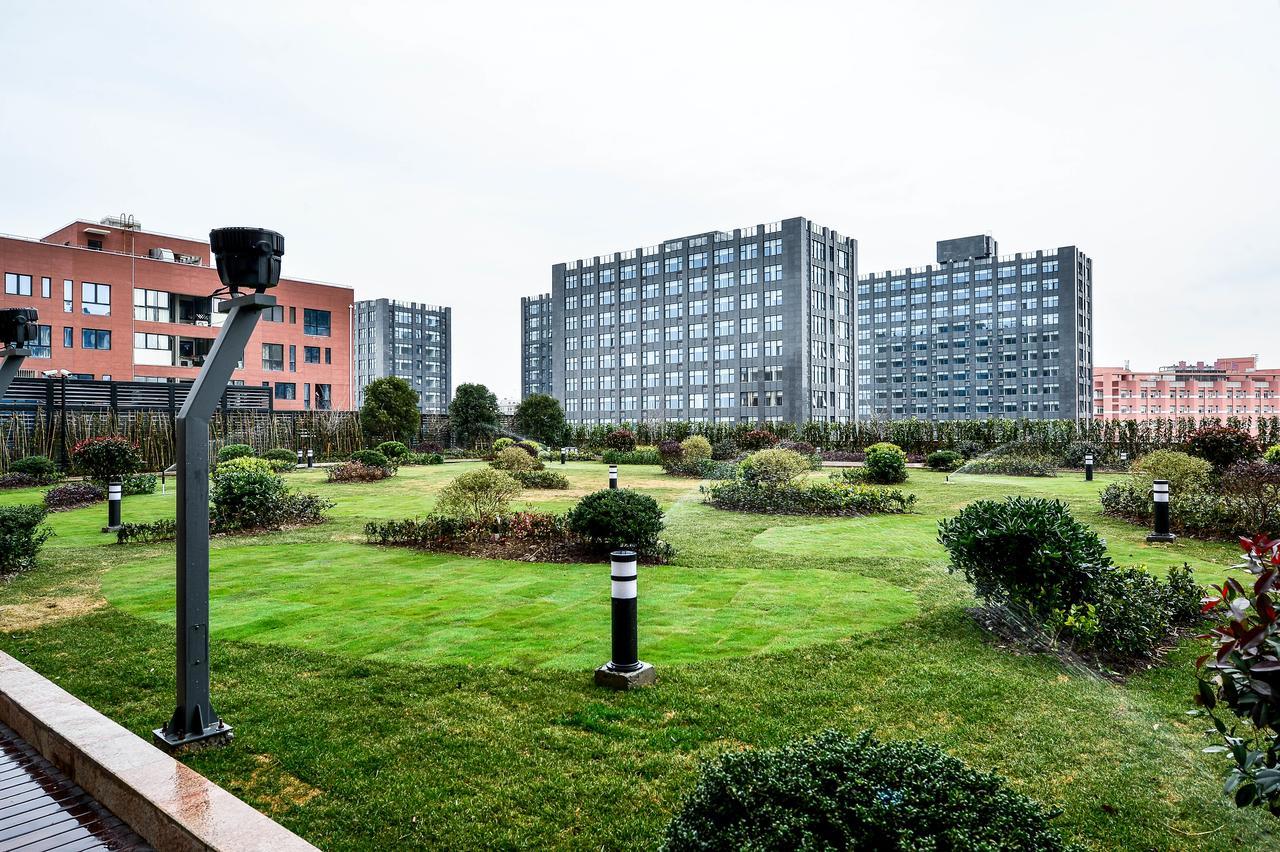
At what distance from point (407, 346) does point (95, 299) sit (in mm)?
107988

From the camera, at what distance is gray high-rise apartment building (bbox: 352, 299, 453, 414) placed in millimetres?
147863

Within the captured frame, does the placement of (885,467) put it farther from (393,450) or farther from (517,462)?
(393,450)

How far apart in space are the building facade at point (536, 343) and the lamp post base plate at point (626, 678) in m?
150

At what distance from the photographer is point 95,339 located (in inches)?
1748

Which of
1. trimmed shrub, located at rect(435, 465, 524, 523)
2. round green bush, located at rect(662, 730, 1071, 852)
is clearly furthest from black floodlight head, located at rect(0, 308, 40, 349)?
round green bush, located at rect(662, 730, 1071, 852)

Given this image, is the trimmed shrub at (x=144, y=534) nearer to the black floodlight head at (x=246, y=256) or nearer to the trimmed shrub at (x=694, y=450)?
the black floodlight head at (x=246, y=256)

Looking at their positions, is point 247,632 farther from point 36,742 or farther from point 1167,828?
point 1167,828

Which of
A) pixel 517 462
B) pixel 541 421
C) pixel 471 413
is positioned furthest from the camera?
pixel 541 421

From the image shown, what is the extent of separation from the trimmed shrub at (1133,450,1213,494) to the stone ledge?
16534 mm

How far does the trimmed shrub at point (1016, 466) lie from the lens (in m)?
26.8

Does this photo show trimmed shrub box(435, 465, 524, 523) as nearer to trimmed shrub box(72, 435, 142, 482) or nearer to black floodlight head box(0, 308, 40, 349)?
black floodlight head box(0, 308, 40, 349)

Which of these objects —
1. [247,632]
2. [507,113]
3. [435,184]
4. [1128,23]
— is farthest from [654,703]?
[435,184]

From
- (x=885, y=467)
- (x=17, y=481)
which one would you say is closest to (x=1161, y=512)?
(x=885, y=467)

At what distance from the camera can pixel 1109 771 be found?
393cm
